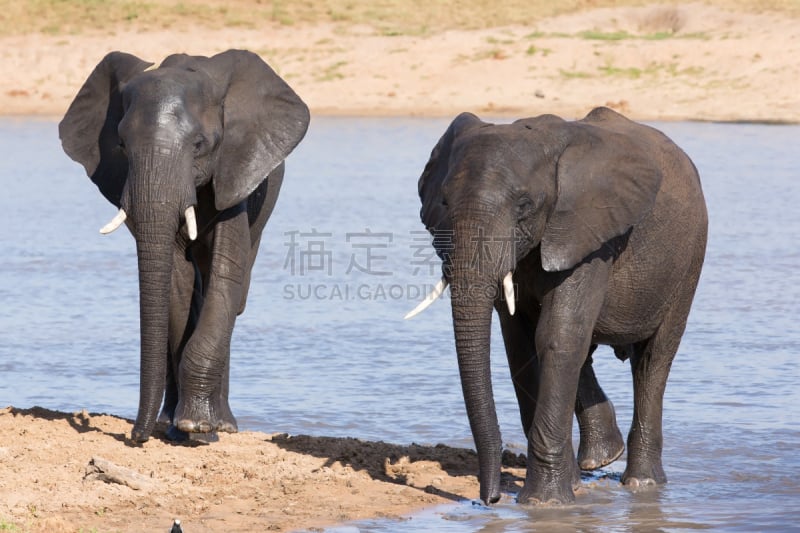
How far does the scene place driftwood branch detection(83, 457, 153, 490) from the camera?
23.0 ft

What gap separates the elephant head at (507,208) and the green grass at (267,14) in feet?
99.3

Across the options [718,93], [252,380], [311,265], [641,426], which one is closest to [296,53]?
[718,93]

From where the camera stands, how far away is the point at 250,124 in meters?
8.20

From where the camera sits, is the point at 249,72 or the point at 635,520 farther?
the point at 249,72

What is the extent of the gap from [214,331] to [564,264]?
1.99 metres

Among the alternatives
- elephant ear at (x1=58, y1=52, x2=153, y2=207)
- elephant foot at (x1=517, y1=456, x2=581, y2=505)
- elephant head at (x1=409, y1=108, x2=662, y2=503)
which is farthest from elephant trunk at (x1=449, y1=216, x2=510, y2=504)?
elephant ear at (x1=58, y1=52, x2=153, y2=207)

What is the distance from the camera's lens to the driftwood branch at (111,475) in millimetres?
7020

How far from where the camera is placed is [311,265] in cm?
1549

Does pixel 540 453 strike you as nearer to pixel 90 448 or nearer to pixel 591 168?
pixel 591 168

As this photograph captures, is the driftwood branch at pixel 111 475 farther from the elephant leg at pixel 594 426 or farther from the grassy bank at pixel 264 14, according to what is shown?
the grassy bank at pixel 264 14

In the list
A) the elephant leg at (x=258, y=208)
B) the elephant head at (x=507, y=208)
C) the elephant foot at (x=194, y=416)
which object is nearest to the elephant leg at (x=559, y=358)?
the elephant head at (x=507, y=208)

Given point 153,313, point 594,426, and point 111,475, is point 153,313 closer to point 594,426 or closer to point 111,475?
point 111,475

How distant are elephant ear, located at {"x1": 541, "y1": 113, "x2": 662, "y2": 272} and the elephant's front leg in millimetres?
1934

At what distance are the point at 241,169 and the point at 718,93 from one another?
82.1 feet
